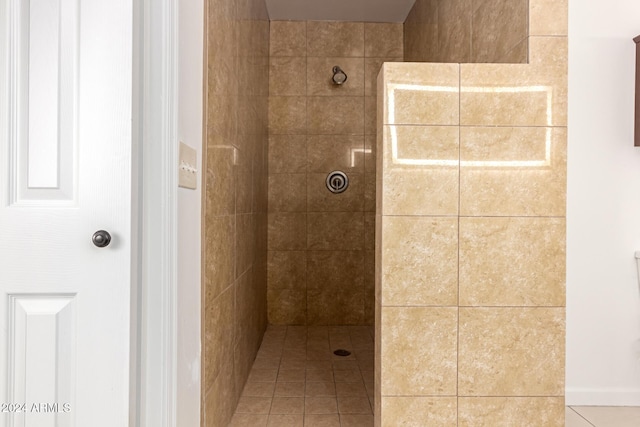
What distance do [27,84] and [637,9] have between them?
108 inches

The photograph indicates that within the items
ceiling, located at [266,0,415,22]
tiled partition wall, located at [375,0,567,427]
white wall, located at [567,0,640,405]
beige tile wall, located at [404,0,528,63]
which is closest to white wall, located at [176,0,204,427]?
tiled partition wall, located at [375,0,567,427]

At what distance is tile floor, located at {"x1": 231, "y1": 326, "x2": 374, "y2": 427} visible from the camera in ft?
6.89

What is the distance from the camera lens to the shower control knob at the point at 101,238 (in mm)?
1110

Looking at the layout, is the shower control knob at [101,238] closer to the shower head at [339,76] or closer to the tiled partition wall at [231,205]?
the tiled partition wall at [231,205]

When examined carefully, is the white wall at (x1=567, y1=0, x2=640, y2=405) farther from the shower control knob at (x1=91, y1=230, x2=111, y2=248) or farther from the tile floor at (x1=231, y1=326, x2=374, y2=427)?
the shower control knob at (x1=91, y1=230, x2=111, y2=248)

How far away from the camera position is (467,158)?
5.55ft

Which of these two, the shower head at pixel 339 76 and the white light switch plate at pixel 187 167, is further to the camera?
the shower head at pixel 339 76

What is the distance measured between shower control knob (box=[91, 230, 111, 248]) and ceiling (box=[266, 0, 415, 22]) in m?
2.87

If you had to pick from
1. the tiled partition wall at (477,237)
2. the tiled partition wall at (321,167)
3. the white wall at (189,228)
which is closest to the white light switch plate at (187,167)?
the white wall at (189,228)

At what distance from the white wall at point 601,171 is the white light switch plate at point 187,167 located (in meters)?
1.88

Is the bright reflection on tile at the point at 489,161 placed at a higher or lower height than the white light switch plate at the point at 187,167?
higher

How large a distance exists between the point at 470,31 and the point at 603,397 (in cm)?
201

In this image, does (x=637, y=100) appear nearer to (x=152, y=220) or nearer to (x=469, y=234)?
(x=469, y=234)

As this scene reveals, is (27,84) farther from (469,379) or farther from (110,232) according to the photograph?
(469,379)
